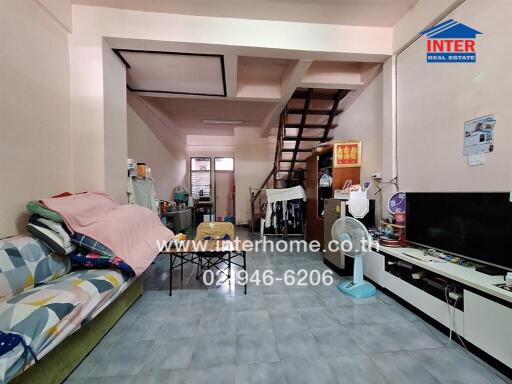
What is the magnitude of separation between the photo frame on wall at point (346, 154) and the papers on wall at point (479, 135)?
1536 mm

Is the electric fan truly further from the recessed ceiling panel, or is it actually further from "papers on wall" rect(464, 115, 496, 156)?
the recessed ceiling panel

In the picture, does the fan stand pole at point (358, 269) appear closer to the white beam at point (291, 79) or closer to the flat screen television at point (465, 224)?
the flat screen television at point (465, 224)

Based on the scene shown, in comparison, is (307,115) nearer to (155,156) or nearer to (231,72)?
(231,72)

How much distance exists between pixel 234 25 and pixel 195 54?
1.95ft

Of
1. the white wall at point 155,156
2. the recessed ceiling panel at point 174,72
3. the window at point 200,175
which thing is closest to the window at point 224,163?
the window at point 200,175

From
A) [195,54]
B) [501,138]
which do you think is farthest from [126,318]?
[501,138]

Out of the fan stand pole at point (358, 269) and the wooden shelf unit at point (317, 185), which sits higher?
the wooden shelf unit at point (317, 185)

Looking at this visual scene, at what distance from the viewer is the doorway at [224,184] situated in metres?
7.53

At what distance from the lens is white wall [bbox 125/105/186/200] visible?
3.82m

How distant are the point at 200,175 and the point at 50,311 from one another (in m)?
6.55

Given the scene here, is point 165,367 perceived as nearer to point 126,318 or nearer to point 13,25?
point 126,318

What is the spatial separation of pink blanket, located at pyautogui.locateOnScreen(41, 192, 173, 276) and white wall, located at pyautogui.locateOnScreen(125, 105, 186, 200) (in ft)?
5.90

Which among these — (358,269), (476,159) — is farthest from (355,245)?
(476,159)

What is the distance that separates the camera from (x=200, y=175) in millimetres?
7586
